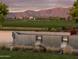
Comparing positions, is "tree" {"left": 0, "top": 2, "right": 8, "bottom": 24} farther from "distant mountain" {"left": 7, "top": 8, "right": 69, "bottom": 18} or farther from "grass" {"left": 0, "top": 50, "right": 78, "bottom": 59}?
"grass" {"left": 0, "top": 50, "right": 78, "bottom": 59}

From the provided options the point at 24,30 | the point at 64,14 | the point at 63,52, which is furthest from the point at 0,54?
the point at 64,14

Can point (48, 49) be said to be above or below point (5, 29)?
below

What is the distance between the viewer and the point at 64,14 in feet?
8.57

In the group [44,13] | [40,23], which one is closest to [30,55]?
[40,23]

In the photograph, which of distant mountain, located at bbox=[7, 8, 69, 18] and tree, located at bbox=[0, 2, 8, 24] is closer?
tree, located at bbox=[0, 2, 8, 24]

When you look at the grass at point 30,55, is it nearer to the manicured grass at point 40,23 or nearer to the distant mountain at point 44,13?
the manicured grass at point 40,23

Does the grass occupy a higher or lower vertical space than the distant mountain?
lower

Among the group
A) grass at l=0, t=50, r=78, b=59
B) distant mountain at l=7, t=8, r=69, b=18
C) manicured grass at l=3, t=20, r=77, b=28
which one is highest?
distant mountain at l=7, t=8, r=69, b=18

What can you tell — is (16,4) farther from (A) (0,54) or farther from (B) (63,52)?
(B) (63,52)

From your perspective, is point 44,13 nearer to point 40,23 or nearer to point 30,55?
point 40,23

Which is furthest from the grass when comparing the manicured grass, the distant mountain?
the distant mountain

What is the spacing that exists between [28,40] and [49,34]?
0.29m

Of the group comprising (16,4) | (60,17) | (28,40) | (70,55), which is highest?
(16,4)

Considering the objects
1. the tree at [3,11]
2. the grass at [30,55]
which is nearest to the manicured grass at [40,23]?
the tree at [3,11]
